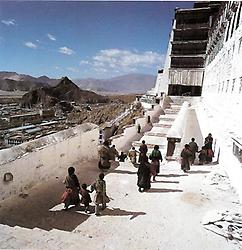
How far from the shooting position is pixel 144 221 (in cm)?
543

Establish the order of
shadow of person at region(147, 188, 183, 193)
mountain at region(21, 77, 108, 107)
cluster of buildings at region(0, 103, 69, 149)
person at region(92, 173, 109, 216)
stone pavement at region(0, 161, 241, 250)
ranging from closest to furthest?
1. stone pavement at region(0, 161, 241, 250)
2. person at region(92, 173, 109, 216)
3. shadow of person at region(147, 188, 183, 193)
4. cluster of buildings at region(0, 103, 69, 149)
5. mountain at region(21, 77, 108, 107)

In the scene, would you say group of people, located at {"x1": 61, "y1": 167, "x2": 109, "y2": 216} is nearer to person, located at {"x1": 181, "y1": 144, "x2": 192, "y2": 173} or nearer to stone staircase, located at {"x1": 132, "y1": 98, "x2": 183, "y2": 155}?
person, located at {"x1": 181, "y1": 144, "x2": 192, "y2": 173}

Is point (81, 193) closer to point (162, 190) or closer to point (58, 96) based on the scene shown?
point (162, 190)

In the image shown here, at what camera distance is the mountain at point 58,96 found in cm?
7575

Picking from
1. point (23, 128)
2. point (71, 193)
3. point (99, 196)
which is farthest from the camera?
point (23, 128)

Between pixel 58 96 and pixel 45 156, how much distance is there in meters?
80.1

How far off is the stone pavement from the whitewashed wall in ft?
2.03

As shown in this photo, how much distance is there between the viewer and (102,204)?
614 cm

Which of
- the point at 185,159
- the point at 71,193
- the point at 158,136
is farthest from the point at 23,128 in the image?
the point at 71,193

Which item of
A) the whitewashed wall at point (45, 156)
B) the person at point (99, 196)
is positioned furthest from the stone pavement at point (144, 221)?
the whitewashed wall at point (45, 156)

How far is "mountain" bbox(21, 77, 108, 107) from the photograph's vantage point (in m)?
75.8

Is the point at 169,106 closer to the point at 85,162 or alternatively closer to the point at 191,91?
the point at 191,91

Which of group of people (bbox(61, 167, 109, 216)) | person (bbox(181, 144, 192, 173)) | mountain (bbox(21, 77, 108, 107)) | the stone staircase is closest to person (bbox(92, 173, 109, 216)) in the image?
group of people (bbox(61, 167, 109, 216))

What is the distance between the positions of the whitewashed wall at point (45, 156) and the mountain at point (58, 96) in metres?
65.3
